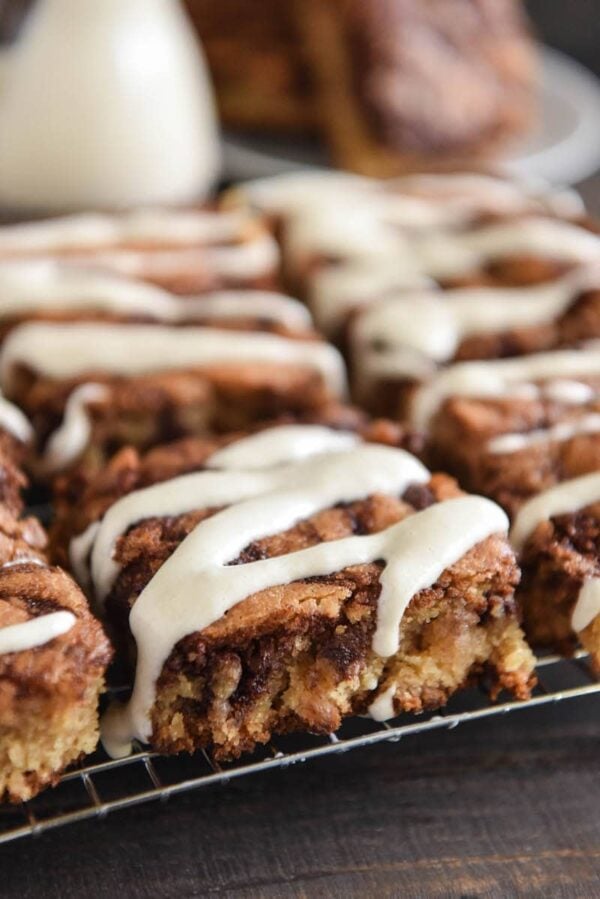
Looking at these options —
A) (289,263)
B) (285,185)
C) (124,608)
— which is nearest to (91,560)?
(124,608)

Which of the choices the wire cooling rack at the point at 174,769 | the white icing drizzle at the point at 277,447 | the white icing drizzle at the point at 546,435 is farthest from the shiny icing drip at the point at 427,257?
the wire cooling rack at the point at 174,769

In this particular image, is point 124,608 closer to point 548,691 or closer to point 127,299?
point 548,691

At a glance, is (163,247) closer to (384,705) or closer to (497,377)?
(497,377)

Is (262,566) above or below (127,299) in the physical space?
above

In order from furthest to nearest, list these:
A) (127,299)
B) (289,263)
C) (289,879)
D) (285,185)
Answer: (285,185)
(289,263)
(127,299)
(289,879)

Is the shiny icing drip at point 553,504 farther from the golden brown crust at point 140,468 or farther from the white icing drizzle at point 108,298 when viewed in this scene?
the white icing drizzle at point 108,298

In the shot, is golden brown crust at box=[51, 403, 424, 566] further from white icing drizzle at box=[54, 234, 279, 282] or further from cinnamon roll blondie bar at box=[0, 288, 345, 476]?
white icing drizzle at box=[54, 234, 279, 282]
